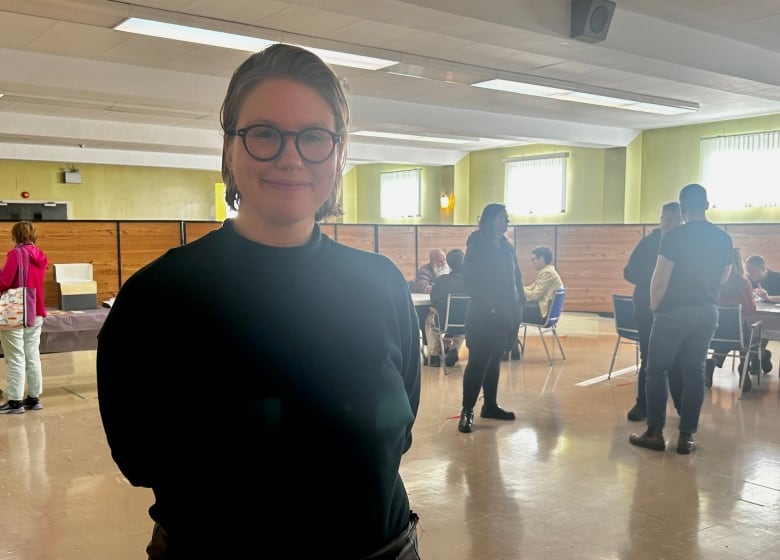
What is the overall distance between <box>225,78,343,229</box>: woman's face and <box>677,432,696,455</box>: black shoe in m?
3.89

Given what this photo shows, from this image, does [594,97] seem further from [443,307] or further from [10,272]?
[10,272]

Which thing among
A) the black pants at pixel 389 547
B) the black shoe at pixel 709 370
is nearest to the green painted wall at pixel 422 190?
the black shoe at pixel 709 370

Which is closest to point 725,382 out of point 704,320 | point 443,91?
point 704,320

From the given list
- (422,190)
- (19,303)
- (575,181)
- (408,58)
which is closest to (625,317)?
(408,58)

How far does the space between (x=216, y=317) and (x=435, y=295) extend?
19.6 ft

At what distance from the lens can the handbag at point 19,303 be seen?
504 cm

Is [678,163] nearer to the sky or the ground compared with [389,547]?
nearer to the sky

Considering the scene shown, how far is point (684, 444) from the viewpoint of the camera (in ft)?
13.8

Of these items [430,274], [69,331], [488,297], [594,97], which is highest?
[594,97]

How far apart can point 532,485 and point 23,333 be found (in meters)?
3.82

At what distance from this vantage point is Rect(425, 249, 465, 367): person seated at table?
22.2 ft

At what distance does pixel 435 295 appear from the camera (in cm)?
683

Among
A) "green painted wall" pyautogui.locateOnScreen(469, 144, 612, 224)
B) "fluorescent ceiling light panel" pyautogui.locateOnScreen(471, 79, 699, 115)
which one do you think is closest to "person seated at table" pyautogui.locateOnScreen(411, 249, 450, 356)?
"fluorescent ceiling light panel" pyautogui.locateOnScreen(471, 79, 699, 115)

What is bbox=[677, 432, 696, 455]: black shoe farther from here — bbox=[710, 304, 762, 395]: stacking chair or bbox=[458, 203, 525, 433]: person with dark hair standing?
bbox=[710, 304, 762, 395]: stacking chair
